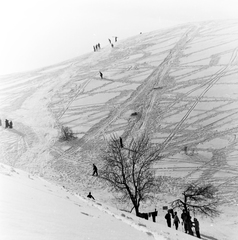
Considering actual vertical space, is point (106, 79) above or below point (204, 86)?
above

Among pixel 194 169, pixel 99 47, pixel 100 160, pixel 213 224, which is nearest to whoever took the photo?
pixel 213 224

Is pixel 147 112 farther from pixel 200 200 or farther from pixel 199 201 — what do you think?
pixel 200 200

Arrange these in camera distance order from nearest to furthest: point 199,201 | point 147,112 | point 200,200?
point 200,200
point 199,201
point 147,112

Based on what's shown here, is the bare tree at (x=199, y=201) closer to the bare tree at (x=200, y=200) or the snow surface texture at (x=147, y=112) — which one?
the bare tree at (x=200, y=200)

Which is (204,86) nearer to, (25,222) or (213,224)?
(213,224)

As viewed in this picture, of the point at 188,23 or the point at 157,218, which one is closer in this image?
the point at 157,218

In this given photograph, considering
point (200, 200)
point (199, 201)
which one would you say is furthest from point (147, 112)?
point (200, 200)

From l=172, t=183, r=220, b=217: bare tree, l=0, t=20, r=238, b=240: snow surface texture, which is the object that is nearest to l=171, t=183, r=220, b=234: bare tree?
l=172, t=183, r=220, b=217: bare tree

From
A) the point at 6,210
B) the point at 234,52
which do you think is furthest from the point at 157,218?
the point at 234,52
